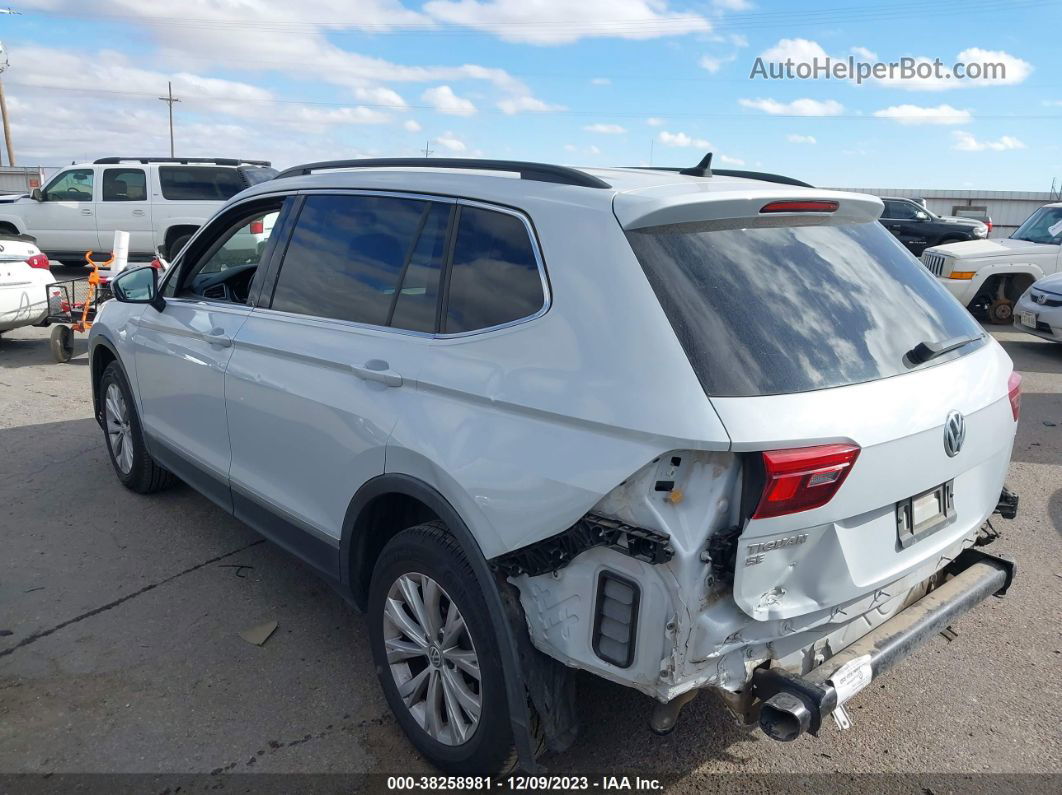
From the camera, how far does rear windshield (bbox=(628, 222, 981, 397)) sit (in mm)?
2244

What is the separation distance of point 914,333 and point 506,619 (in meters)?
1.58

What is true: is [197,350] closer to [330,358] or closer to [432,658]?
[330,358]

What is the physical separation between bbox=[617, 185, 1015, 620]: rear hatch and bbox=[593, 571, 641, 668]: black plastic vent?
28cm

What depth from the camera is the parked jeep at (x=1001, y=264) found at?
11773mm

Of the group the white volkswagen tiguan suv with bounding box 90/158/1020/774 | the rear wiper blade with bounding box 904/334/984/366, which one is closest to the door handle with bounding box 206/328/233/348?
the white volkswagen tiguan suv with bounding box 90/158/1020/774

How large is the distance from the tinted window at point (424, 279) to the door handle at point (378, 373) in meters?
0.16

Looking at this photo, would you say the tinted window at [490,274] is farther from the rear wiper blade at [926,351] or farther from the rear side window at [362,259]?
the rear wiper blade at [926,351]

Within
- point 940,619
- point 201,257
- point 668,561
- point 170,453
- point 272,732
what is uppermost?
point 201,257

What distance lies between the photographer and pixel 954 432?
255 cm

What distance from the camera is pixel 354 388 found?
9.96ft

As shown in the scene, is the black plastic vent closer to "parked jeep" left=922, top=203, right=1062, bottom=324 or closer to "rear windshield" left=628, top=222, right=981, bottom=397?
"rear windshield" left=628, top=222, right=981, bottom=397

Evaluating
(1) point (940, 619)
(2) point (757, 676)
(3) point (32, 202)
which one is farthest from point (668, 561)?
(3) point (32, 202)

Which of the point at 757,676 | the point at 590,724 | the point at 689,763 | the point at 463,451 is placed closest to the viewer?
the point at 757,676

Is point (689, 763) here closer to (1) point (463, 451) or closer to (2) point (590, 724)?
(2) point (590, 724)
